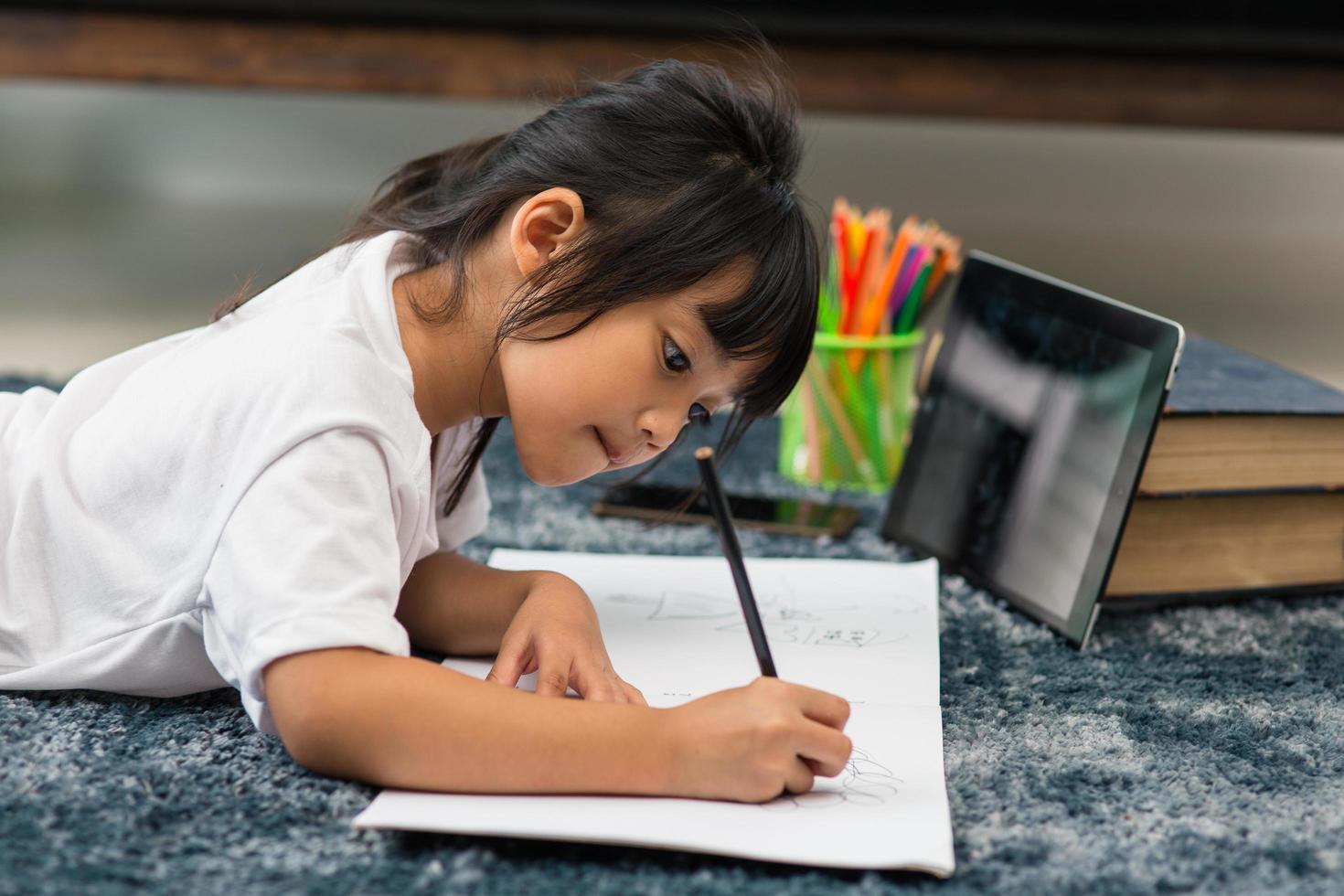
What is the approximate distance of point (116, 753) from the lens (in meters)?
0.54

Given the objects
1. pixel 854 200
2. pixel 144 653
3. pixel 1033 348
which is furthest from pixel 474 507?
pixel 854 200

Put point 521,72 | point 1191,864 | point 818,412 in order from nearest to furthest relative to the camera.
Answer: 1. point 1191,864
2. point 818,412
3. point 521,72

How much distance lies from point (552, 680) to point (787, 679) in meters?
0.13

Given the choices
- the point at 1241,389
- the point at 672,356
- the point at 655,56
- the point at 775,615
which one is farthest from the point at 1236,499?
the point at 655,56

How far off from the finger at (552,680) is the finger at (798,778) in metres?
0.12

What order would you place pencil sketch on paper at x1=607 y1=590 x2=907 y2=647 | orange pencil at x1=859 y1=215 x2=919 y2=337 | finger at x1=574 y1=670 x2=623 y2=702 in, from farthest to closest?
orange pencil at x1=859 y1=215 x2=919 y2=337 < pencil sketch on paper at x1=607 y1=590 x2=907 y2=647 < finger at x1=574 y1=670 x2=623 y2=702

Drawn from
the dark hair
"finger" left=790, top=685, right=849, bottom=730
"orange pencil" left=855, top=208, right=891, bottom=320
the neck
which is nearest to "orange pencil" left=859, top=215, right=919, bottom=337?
"orange pencil" left=855, top=208, right=891, bottom=320

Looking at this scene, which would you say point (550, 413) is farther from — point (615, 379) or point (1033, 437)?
point (1033, 437)

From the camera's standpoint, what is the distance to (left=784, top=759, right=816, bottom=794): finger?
1.60ft

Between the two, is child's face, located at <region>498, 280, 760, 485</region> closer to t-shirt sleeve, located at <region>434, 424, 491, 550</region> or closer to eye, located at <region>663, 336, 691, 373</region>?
eye, located at <region>663, 336, 691, 373</region>

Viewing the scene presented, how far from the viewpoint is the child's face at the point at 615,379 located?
576mm

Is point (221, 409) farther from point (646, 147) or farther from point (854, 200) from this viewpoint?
point (854, 200)

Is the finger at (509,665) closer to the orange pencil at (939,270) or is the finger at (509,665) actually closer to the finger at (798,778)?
the finger at (798,778)

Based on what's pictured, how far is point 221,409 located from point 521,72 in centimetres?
98
